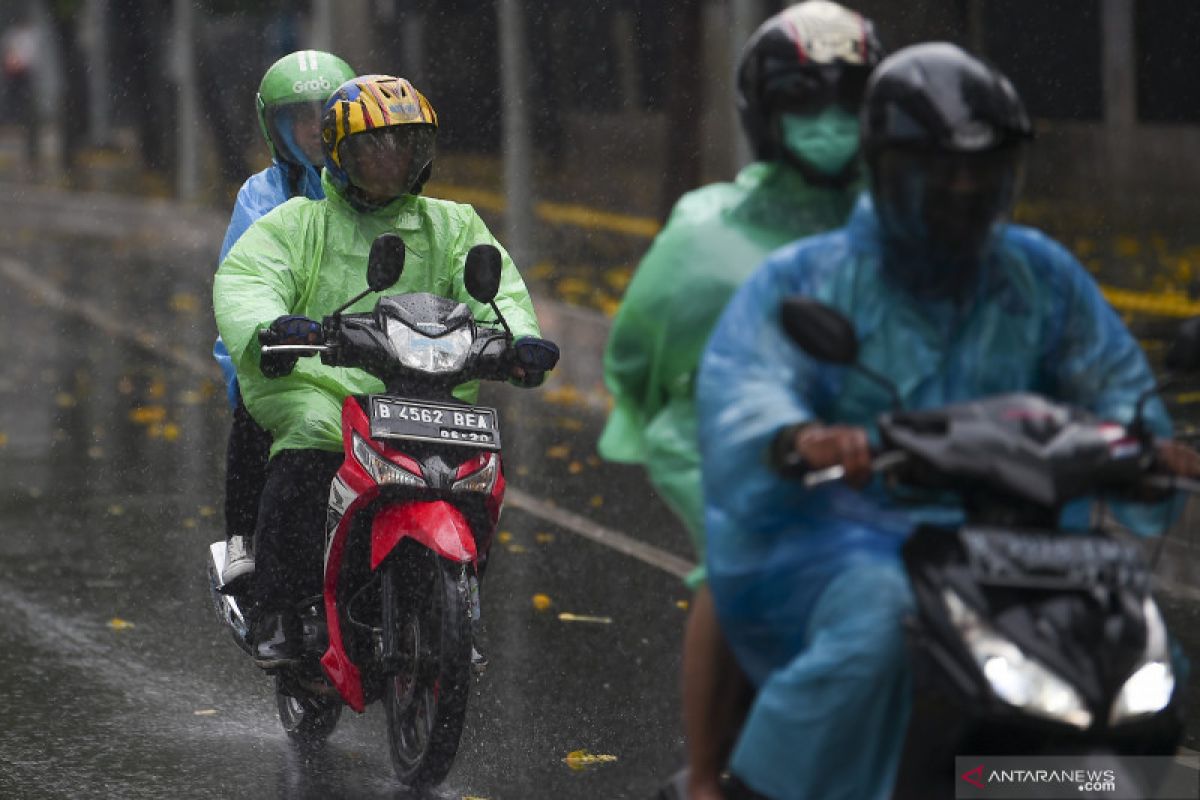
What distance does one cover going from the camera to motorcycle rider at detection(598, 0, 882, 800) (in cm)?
455

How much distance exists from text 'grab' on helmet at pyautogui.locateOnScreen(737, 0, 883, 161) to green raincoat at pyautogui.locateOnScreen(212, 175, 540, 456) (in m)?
1.81

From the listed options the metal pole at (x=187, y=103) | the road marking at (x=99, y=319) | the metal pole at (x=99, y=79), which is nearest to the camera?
the road marking at (x=99, y=319)

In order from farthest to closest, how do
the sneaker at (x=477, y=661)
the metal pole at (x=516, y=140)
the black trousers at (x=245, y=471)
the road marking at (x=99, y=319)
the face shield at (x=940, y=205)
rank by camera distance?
1. the metal pole at (x=516, y=140)
2. the road marking at (x=99, y=319)
3. the black trousers at (x=245, y=471)
4. the sneaker at (x=477, y=661)
5. the face shield at (x=940, y=205)

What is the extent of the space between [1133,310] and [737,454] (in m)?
11.5

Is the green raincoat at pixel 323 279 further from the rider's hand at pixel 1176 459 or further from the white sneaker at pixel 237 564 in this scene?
the rider's hand at pixel 1176 459

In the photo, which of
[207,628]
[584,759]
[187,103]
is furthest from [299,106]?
[187,103]

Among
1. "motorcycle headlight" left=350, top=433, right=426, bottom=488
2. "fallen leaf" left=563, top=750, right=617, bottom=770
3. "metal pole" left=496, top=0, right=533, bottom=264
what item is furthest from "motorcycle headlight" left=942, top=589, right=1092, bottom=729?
"metal pole" left=496, top=0, right=533, bottom=264

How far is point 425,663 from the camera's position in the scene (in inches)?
234

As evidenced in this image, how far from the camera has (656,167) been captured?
27.4 meters

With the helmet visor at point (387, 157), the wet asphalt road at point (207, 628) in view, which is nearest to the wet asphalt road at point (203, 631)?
the wet asphalt road at point (207, 628)

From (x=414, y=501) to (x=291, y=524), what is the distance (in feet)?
1.82

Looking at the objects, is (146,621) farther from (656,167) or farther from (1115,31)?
(656,167)

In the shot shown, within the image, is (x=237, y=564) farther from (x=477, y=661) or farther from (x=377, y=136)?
(x=377, y=136)

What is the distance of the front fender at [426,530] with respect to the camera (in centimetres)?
586
